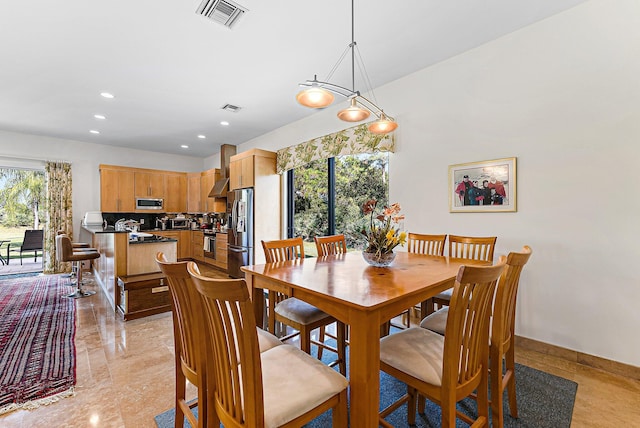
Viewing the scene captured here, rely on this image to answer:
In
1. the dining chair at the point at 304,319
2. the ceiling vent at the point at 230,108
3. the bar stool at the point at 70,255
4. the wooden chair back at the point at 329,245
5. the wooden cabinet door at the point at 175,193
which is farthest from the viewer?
the wooden cabinet door at the point at 175,193

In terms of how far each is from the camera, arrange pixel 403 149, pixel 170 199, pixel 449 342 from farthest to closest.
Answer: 1. pixel 170 199
2. pixel 403 149
3. pixel 449 342

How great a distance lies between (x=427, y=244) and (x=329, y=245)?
99 centimetres

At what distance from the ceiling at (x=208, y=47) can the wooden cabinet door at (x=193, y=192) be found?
281cm

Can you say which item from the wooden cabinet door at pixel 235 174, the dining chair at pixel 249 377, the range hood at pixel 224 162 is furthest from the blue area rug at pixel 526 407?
the range hood at pixel 224 162

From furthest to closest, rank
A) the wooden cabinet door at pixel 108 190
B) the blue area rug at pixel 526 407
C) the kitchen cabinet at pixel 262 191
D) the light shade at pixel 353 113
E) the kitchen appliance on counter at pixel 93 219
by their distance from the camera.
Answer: the wooden cabinet door at pixel 108 190
the kitchen appliance on counter at pixel 93 219
the kitchen cabinet at pixel 262 191
the light shade at pixel 353 113
the blue area rug at pixel 526 407

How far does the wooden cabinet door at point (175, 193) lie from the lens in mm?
6883

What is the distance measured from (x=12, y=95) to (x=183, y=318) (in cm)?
469

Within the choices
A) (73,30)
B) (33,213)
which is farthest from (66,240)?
(33,213)

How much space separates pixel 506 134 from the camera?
8.54ft

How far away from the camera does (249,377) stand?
2.97 ft

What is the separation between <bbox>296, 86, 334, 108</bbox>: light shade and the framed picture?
1688 millimetres

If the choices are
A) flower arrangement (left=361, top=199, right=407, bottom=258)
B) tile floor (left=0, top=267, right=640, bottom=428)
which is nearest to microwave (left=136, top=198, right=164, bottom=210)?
tile floor (left=0, top=267, right=640, bottom=428)

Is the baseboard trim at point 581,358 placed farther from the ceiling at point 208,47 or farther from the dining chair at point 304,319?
the ceiling at point 208,47

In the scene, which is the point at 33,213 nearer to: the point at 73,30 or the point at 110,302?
the point at 110,302
